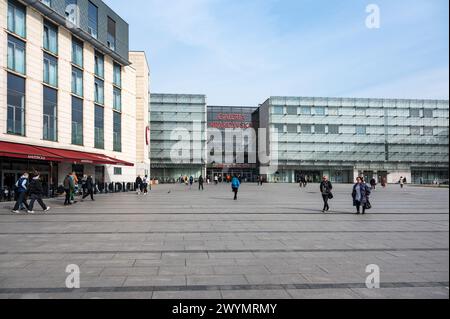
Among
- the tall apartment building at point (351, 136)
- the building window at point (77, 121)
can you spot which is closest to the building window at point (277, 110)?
the tall apartment building at point (351, 136)

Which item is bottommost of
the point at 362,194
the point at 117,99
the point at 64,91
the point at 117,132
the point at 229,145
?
the point at 362,194

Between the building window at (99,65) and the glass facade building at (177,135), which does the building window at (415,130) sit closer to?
the glass facade building at (177,135)

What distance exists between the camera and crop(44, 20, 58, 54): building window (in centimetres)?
2445

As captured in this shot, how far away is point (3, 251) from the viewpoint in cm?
693

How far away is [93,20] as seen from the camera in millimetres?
30141

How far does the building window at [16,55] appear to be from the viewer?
68.8 feet

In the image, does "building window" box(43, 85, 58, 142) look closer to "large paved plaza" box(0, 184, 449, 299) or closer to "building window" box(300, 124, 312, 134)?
"large paved plaza" box(0, 184, 449, 299)

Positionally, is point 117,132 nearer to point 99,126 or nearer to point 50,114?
point 99,126

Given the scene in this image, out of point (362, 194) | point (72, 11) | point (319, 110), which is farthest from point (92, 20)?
point (319, 110)

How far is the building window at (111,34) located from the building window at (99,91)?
4.21m

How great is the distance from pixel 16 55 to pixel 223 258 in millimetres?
A: 21448

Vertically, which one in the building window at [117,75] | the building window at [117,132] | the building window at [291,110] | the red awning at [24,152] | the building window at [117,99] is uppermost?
the building window at [291,110]

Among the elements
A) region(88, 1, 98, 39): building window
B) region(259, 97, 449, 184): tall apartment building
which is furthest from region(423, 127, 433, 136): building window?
region(88, 1, 98, 39): building window
